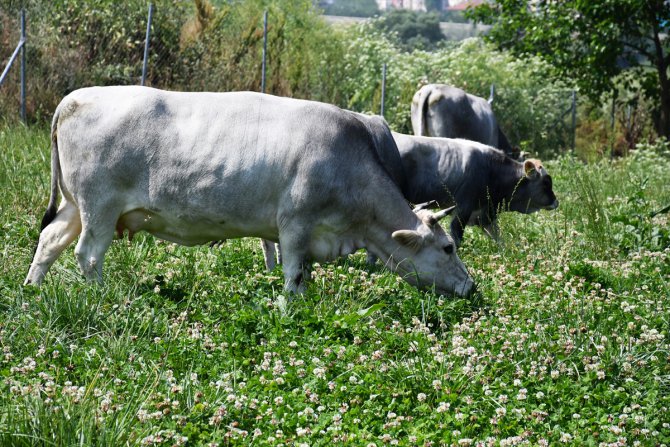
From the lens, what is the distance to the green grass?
4.24 metres

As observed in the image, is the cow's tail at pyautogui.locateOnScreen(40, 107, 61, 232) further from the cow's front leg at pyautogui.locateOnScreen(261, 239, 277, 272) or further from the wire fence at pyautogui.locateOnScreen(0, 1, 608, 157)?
the wire fence at pyautogui.locateOnScreen(0, 1, 608, 157)

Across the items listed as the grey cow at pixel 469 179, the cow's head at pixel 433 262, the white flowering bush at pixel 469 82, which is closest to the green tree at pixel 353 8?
the white flowering bush at pixel 469 82

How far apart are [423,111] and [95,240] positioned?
6.73 meters

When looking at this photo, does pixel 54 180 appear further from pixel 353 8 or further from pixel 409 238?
pixel 353 8

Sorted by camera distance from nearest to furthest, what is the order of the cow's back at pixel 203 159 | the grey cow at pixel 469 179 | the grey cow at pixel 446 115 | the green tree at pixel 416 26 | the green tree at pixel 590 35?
the cow's back at pixel 203 159 < the grey cow at pixel 469 179 < the grey cow at pixel 446 115 < the green tree at pixel 590 35 < the green tree at pixel 416 26

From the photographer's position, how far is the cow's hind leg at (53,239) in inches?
260

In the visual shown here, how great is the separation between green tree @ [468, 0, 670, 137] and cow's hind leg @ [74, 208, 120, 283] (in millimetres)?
15627

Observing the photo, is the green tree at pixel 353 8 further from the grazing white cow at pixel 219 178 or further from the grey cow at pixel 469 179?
the grazing white cow at pixel 219 178

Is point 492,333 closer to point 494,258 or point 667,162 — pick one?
point 494,258

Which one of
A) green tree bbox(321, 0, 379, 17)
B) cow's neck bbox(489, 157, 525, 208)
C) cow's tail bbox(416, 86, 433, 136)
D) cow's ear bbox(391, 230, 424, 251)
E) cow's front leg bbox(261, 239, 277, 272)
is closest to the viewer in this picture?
cow's ear bbox(391, 230, 424, 251)

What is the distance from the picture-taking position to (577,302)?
247 inches

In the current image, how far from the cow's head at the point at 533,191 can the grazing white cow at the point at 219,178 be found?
11.3 feet

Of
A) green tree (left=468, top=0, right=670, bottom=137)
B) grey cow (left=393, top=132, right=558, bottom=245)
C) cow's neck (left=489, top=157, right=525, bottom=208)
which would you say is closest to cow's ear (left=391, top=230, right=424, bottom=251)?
grey cow (left=393, top=132, right=558, bottom=245)

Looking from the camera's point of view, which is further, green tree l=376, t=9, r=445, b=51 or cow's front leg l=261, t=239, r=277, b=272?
green tree l=376, t=9, r=445, b=51
